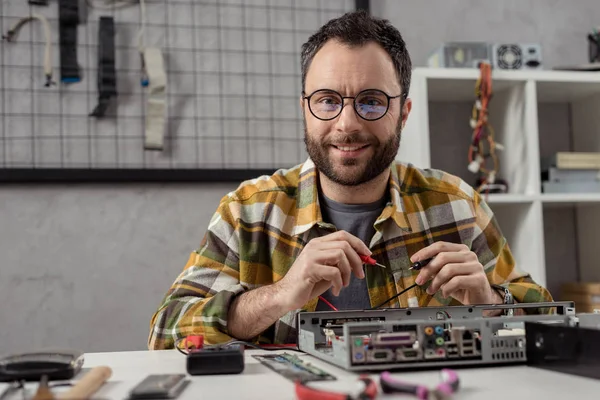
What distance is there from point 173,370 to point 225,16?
1.75 meters

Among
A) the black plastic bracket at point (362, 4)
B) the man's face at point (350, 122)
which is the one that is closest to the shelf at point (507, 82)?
the black plastic bracket at point (362, 4)

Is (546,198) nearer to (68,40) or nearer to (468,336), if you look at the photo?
(468,336)

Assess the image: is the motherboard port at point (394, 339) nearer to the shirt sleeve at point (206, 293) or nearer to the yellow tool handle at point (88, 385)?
the yellow tool handle at point (88, 385)

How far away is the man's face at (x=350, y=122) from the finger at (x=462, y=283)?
1.41ft

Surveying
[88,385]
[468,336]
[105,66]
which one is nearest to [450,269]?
[468,336]

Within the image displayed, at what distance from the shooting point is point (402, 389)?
73cm

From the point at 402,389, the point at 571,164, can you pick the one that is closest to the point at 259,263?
the point at 402,389

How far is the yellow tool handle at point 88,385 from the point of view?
695 mm

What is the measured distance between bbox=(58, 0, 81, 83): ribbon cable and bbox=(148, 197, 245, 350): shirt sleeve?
1015 mm

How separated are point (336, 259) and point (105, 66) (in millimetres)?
1504

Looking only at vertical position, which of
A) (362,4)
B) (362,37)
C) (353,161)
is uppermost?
(362,4)

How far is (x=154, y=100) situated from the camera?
7.75 feet

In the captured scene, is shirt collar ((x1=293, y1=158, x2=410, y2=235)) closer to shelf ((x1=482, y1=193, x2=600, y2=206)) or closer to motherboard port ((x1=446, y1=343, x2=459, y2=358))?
motherboard port ((x1=446, y1=343, x2=459, y2=358))

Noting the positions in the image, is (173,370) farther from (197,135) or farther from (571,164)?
(571,164)
